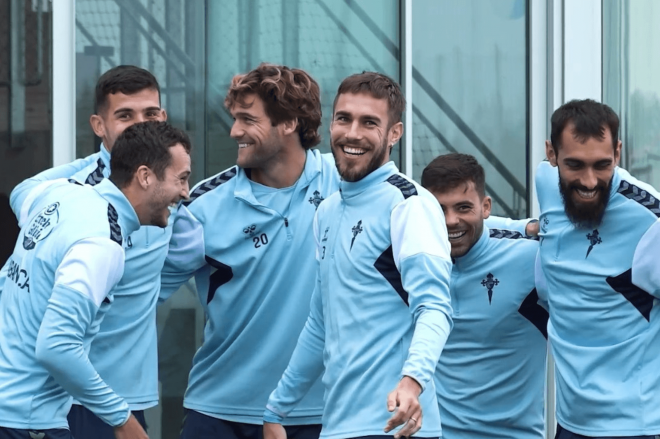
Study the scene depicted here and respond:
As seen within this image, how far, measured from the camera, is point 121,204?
430 centimetres

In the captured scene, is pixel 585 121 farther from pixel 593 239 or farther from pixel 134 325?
pixel 134 325

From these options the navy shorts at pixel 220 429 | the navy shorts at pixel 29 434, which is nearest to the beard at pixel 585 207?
the navy shorts at pixel 220 429

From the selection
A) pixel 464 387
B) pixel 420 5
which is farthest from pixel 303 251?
pixel 420 5

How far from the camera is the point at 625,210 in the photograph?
4750 millimetres

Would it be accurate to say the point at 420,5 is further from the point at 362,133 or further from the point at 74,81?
the point at 362,133

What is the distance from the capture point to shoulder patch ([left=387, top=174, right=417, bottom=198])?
4.28m

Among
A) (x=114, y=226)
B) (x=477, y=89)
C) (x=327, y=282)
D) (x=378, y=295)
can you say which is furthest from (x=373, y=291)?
(x=477, y=89)

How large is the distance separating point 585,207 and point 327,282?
1.07 m

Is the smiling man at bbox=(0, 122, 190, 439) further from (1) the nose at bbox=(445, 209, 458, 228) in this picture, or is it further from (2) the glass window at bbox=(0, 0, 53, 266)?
(2) the glass window at bbox=(0, 0, 53, 266)

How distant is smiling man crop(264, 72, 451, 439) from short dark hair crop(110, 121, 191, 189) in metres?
0.60

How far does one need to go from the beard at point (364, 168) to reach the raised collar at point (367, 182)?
0.6 inches

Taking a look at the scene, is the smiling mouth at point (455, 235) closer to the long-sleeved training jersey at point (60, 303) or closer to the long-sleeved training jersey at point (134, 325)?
the long-sleeved training jersey at point (134, 325)

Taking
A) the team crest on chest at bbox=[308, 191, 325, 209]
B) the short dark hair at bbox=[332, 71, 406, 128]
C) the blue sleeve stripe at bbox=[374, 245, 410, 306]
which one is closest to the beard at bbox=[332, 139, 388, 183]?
the short dark hair at bbox=[332, 71, 406, 128]

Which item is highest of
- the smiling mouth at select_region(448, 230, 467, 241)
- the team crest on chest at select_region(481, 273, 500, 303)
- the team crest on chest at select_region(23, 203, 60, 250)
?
the team crest on chest at select_region(23, 203, 60, 250)
